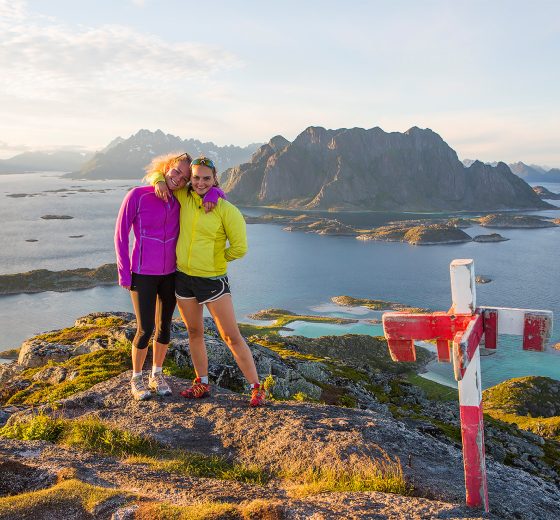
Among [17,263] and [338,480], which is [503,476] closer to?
[338,480]

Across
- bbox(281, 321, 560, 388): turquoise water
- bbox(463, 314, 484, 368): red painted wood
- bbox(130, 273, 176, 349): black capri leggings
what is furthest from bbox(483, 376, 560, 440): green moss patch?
bbox(463, 314, 484, 368): red painted wood

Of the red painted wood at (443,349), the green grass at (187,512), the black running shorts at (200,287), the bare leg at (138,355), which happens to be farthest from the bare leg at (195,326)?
the red painted wood at (443,349)

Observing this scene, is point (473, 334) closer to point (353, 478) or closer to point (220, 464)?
point (353, 478)

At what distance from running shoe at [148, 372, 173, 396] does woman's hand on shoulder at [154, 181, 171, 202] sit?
159 inches

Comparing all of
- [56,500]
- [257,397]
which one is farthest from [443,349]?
[56,500]

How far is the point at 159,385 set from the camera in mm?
10469

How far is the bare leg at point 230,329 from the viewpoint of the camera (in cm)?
927

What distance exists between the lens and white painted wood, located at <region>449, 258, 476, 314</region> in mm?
5754

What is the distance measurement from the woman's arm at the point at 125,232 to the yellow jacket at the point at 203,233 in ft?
2.91

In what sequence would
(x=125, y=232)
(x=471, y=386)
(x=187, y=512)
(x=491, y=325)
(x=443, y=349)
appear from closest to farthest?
(x=187, y=512) < (x=471, y=386) < (x=491, y=325) < (x=443, y=349) < (x=125, y=232)

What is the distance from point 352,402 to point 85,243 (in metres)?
176

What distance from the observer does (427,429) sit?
1620 centimetres

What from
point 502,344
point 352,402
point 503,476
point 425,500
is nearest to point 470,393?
point 425,500

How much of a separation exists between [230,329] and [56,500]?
4253 mm
